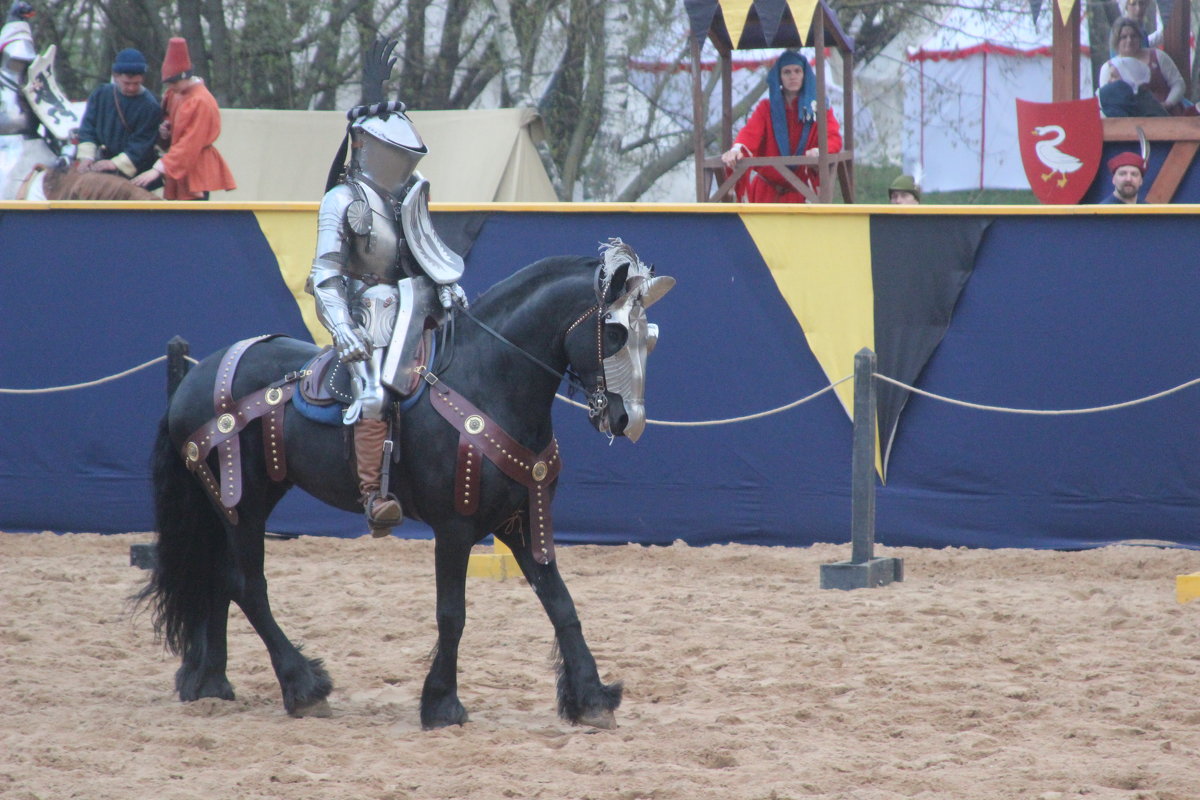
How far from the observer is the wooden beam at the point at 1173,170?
29.2ft

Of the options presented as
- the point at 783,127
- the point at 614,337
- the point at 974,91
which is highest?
the point at 974,91

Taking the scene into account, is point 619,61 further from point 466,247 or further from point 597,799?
point 597,799

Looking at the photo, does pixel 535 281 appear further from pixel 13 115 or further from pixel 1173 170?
pixel 13 115

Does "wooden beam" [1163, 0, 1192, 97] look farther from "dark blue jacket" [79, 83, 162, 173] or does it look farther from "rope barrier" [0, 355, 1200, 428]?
"dark blue jacket" [79, 83, 162, 173]

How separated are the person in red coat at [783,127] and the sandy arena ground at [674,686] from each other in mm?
2694

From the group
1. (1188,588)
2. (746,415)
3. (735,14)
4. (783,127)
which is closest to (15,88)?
(735,14)

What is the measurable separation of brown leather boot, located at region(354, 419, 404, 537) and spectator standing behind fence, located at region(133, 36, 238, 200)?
18.4 feet

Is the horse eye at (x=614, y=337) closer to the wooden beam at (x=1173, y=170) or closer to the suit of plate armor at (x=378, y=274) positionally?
the suit of plate armor at (x=378, y=274)

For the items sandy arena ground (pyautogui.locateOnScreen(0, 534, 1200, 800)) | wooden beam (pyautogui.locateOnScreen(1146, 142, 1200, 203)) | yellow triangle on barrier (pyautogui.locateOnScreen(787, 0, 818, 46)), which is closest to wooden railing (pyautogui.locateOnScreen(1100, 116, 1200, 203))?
wooden beam (pyautogui.locateOnScreen(1146, 142, 1200, 203))

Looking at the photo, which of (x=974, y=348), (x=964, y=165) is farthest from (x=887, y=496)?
(x=964, y=165)

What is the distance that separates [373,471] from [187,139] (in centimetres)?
575

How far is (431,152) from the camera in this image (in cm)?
1290

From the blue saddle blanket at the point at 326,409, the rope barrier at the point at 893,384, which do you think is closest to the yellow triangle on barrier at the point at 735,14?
the rope barrier at the point at 893,384

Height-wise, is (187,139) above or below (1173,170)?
above
